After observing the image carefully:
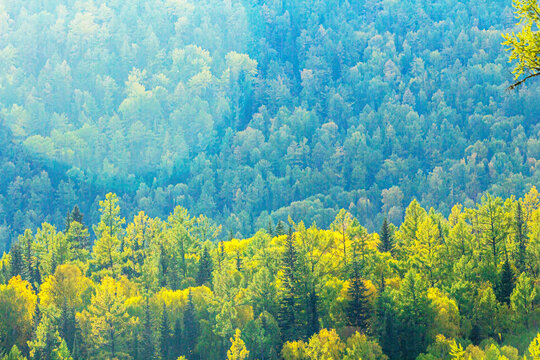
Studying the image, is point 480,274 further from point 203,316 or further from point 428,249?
point 203,316

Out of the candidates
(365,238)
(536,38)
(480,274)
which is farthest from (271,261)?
(536,38)

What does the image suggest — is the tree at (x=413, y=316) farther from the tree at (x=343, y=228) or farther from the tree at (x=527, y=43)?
the tree at (x=527, y=43)

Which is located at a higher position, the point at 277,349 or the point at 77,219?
the point at 77,219

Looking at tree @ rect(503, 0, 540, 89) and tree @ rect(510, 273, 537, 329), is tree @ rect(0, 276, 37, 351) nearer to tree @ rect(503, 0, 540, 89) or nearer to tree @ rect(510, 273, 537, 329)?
tree @ rect(510, 273, 537, 329)

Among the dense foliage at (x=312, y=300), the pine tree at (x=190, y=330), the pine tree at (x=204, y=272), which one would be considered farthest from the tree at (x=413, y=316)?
the pine tree at (x=204, y=272)

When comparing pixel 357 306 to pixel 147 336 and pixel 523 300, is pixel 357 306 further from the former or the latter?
pixel 147 336

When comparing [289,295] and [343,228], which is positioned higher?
[343,228]

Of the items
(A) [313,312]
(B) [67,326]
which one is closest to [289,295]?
(A) [313,312]
